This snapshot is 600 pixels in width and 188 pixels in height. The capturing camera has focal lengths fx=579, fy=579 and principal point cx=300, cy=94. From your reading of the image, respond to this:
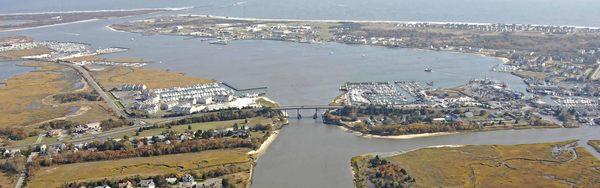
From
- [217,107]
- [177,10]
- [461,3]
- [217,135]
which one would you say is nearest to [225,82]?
[217,107]

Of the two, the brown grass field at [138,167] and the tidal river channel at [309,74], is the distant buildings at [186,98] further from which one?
the brown grass field at [138,167]

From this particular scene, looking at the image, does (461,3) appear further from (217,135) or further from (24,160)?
(24,160)

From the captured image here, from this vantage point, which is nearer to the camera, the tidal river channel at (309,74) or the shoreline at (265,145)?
the tidal river channel at (309,74)

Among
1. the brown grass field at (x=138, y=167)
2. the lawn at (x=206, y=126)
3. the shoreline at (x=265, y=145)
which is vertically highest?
the lawn at (x=206, y=126)

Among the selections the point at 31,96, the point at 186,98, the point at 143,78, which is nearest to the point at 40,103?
the point at 31,96

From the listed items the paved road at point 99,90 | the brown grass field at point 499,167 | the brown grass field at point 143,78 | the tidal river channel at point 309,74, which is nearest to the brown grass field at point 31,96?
the paved road at point 99,90

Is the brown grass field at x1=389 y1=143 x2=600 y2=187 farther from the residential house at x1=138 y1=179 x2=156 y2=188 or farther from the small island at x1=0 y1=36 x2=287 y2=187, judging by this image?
the residential house at x1=138 y1=179 x2=156 y2=188
